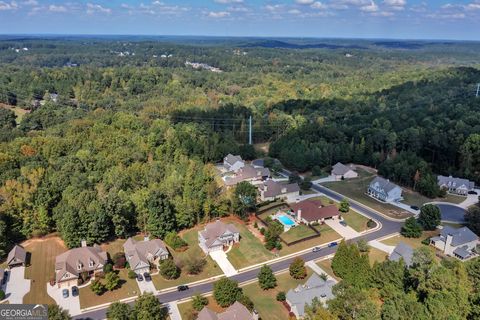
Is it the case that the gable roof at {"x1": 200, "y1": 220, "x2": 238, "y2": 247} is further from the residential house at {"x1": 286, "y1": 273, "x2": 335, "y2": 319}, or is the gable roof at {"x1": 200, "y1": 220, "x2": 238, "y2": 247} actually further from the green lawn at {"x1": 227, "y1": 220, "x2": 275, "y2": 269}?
the residential house at {"x1": 286, "y1": 273, "x2": 335, "y2": 319}

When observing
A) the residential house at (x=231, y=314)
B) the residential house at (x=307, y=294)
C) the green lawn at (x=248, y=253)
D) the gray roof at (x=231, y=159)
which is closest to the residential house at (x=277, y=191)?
the green lawn at (x=248, y=253)

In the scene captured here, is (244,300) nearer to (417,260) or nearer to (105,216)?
(417,260)

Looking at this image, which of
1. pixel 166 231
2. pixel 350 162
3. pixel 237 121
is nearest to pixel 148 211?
pixel 166 231

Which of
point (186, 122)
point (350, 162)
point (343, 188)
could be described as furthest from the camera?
point (186, 122)

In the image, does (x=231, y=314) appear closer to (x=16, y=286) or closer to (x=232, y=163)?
(x=16, y=286)

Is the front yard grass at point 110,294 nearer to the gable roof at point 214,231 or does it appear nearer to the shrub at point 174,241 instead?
the shrub at point 174,241

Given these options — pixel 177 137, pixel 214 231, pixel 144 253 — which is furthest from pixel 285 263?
pixel 177 137
